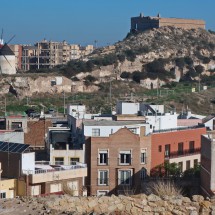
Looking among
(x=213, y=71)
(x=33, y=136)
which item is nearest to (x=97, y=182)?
(x=33, y=136)

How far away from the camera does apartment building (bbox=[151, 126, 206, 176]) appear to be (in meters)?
30.3

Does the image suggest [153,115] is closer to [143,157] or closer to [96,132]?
[96,132]

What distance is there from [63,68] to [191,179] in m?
63.3

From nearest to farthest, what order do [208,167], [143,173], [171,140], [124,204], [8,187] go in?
[124,204] → [208,167] → [8,187] → [143,173] → [171,140]

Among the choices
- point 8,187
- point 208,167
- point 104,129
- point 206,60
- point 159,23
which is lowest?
point 8,187

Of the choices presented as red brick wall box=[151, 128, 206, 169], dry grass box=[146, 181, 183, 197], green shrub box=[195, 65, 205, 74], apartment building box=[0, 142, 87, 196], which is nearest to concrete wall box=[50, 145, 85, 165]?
apartment building box=[0, 142, 87, 196]

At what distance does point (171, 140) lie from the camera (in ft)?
104

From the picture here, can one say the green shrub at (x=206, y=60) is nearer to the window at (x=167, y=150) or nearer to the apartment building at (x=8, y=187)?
the window at (x=167, y=150)

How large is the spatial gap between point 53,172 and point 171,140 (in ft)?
27.8

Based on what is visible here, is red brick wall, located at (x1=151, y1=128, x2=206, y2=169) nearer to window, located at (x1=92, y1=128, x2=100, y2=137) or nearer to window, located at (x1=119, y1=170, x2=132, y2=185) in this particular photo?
window, located at (x1=119, y1=170, x2=132, y2=185)

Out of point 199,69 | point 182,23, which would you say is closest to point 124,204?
point 199,69

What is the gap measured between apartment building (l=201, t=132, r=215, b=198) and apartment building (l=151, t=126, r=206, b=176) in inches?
287

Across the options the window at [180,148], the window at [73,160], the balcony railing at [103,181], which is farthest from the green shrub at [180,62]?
the window at [73,160]

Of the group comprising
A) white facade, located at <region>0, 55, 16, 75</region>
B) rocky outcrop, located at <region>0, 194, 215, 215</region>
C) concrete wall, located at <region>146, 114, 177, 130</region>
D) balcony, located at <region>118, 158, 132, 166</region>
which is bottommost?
balcony, located at <region>118, 158, 132, 166</region>
